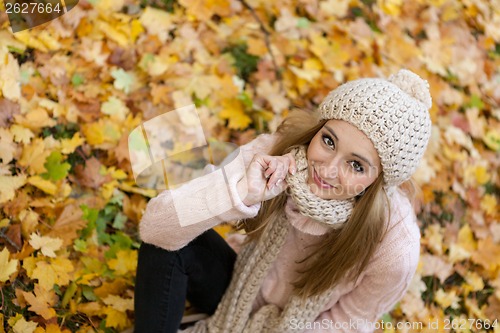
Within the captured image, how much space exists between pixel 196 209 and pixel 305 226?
14.1 inches

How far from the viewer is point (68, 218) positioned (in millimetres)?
2062

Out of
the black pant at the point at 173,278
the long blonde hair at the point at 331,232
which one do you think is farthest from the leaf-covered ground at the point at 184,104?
the long blonde hair at the point at 331,232

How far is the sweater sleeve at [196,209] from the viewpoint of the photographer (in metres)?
1.53

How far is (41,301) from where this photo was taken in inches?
73.0

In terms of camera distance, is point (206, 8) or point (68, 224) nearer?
point (68, 224)

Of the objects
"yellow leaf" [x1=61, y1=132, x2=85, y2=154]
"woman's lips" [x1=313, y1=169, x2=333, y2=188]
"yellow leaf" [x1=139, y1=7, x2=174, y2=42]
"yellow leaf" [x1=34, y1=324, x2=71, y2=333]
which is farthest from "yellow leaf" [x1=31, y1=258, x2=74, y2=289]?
"yellow leaf" [x1=139, y1=7, x2=174, y2=42]

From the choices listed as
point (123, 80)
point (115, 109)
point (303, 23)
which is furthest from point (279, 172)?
point (303, 23)

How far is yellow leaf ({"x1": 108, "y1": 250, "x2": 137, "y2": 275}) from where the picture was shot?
2068 millimetres

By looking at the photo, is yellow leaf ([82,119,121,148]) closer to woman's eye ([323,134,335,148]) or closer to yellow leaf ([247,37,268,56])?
yellow leaf ([247,37,268,56])

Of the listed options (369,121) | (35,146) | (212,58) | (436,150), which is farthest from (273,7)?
(369,121)

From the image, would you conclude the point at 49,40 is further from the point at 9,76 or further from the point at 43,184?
the point at 43,184

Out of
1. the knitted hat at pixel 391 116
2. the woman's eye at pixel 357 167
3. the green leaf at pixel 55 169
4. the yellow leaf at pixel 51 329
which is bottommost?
the yellow leaf at pixel 51 329

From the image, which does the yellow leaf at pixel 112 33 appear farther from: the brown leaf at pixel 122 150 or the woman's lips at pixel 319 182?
the woman's lips at pixel 319 182

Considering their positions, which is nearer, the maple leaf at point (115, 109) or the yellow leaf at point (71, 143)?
the yellow leaf at point (71, 143)
